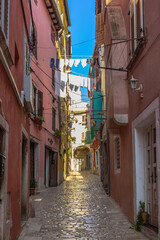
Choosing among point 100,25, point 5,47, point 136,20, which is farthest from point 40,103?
point 5,47

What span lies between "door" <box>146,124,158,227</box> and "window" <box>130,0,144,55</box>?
1.91 m

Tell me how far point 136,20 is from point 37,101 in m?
10.8

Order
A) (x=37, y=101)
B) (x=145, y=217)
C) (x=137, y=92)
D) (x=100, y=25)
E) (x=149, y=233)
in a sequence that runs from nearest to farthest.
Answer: (x=149, y=233), (x=145, y=217), (x=137, y=92), (x=100, y=25), (x=37, y=101)

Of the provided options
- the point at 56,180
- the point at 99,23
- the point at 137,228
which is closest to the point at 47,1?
the point at 99,23

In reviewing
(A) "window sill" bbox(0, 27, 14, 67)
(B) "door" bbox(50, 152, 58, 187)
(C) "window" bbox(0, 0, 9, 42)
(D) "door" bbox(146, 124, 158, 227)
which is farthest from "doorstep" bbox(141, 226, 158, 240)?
(B) "door" bbox(50, 152, 58, 187)

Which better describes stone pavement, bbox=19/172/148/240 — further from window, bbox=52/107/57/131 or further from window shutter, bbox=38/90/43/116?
window, bbox=52/107/57/131

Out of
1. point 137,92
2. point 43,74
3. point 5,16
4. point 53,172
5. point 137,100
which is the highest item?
point 43,74

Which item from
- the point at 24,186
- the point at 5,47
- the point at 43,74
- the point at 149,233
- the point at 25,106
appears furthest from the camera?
the point at 43,74

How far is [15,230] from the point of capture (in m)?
6.26

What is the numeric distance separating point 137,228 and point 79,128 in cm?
4801

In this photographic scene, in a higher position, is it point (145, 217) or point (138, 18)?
point (138, 18)

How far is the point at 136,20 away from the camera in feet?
23.9

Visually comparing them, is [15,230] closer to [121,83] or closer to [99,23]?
[121,83]

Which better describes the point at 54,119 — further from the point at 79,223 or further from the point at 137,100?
the point at 137,100
